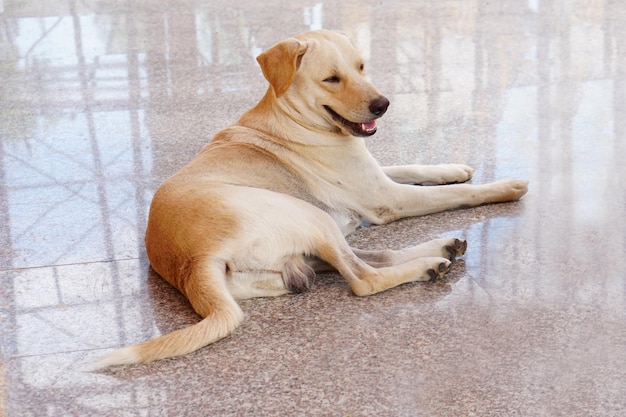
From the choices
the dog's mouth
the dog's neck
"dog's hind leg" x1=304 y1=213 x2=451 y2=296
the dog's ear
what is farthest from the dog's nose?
"dog's hind leg" x1=304 y1=213 x2=451 y2=296

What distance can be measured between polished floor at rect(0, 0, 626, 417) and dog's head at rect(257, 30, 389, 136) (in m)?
0.61

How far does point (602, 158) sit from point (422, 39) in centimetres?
316

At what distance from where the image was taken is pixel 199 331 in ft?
10.7

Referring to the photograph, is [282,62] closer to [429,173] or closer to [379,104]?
[379,104]

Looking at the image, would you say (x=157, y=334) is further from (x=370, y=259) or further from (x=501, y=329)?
(x=501, y=329)

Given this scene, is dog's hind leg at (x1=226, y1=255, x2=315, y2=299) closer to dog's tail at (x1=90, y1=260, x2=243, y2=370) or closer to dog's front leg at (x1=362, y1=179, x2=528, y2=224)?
dog's tail at (x1=90, y1=260, x2=243, y2=370)

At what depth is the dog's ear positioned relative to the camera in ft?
13.4

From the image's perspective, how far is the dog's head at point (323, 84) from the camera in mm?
4113

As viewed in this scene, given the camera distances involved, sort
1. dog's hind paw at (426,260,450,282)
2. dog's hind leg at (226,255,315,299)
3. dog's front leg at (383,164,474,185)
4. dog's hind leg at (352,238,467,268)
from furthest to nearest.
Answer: dog's front leg at (383,164,474,185), dog's hind leg at (352,238,467,268), dog's hind paw at (426,260,450,282), dog's hind leg at (226,255,315,299)

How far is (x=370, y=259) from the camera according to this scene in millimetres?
3959

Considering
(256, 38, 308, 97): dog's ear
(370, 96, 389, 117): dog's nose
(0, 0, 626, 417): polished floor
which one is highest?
(256, 38, 308, 97): dog's ear

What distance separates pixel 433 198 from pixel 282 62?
41.6 inches

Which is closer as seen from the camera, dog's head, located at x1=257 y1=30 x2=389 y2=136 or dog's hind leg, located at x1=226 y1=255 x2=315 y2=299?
dog's hind leg, located at x1=226 y1=255 x2=315 y2=299

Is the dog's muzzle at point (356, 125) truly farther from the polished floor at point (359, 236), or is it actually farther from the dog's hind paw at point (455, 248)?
the dog's hind paw at point (455, 248)
